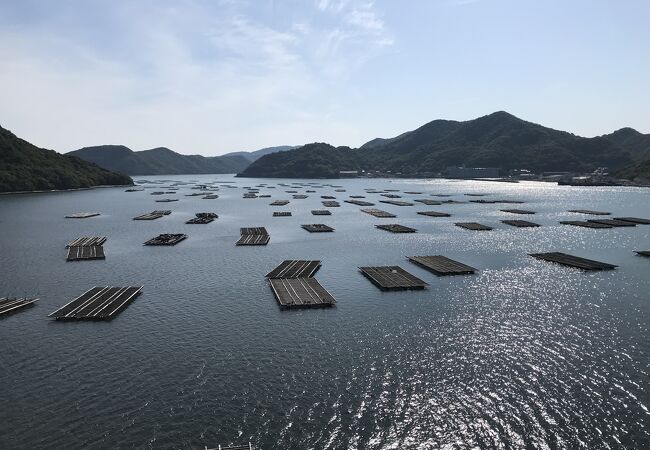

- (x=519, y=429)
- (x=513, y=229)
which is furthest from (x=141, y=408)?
(x=513, y=229)

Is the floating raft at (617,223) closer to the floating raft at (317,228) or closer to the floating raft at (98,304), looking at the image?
the floating raft at (317,228)

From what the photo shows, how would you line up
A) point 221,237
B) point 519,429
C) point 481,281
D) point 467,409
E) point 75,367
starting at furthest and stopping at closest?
point 221,237, point 481,281, point 75,367, point 467,409, point 519,429

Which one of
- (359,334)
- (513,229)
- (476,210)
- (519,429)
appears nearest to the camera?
(519,429)

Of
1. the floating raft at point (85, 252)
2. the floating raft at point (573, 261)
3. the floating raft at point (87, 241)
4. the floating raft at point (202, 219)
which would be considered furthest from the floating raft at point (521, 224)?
the floating raft at point (87, 241)

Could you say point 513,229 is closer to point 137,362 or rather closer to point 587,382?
point 587,382

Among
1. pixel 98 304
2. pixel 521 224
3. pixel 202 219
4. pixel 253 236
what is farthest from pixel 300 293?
pixel 521 224

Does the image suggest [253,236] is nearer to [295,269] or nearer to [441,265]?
[295,269]
